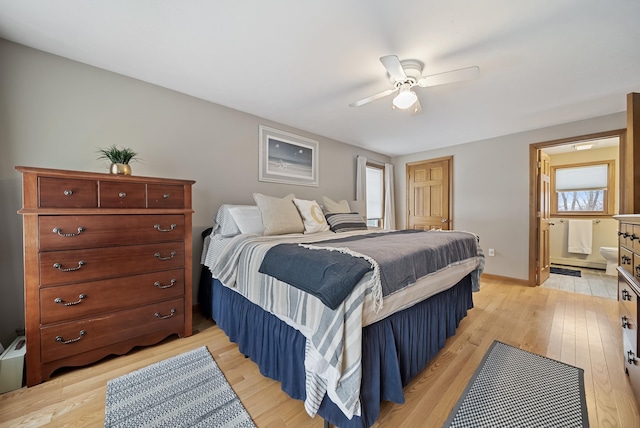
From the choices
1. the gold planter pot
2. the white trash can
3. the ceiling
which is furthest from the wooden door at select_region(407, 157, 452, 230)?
the white trash can

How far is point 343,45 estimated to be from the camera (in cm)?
169

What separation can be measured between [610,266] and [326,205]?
498 cm

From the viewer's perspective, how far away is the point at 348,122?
319cm

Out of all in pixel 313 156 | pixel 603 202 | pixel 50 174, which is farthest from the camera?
pixel 603 202

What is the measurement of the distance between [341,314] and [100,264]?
1699 millimetres

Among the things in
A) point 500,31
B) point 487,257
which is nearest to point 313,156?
point 500,31

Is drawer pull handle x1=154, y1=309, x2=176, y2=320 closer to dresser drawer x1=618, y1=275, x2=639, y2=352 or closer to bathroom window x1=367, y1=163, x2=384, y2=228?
dresser drawer x1=618, y1=275, x2=639, y2=352

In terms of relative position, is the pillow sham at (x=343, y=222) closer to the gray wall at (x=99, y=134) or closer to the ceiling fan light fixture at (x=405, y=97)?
the gray wall at (x=99, y=134)

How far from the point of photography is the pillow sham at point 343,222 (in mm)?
2793

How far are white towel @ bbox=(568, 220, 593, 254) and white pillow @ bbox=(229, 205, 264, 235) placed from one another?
5902 mm

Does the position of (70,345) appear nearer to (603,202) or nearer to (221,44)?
(221,44)

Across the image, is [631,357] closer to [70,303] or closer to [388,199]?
[70,303]

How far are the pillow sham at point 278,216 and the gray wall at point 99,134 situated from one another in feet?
2.14

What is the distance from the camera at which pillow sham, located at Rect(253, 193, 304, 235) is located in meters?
2.26
